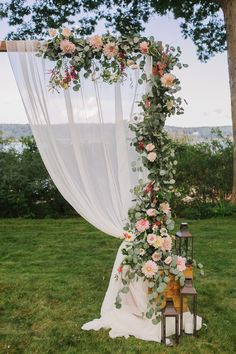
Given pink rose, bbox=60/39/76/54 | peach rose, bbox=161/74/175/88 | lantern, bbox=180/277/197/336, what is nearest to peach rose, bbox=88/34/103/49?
pink rose, bbox=60/39/76/54

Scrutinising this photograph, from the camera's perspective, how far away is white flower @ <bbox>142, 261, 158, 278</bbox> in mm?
3438

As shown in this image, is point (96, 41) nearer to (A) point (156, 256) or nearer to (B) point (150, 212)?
(B) point (150, 212)

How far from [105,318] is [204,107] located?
6.15 meters

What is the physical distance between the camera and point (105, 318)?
3758 millimetres

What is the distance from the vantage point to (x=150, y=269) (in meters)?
3.44

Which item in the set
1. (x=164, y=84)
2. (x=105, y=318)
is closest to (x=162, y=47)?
(x=164, y=84)

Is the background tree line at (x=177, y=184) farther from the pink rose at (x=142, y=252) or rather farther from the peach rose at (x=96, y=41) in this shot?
the peach rose at (x=96, y=41)

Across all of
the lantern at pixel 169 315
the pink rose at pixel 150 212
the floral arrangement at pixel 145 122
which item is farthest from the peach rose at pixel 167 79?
the lantern at pixel 169 315

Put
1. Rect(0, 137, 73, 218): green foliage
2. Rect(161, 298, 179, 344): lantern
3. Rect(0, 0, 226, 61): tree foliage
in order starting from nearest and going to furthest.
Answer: Rect(161, 298, 179, 344): lantern < Rect(0, 137, 73, 218): green foliage < Rect(0, 0, 226, 61): tree foliage

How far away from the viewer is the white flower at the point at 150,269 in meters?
3.44

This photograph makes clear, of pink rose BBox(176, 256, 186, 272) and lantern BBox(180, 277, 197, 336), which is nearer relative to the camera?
lantern BBox(180, 277, 197, 336)

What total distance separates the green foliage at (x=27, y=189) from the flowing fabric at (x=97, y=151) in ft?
15.8

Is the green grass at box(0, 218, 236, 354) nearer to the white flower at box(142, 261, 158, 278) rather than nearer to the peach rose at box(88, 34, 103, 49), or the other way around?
the white flower at box(142, 261, 158, 278)

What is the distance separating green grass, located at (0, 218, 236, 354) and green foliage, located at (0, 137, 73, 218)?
0.74 metres
